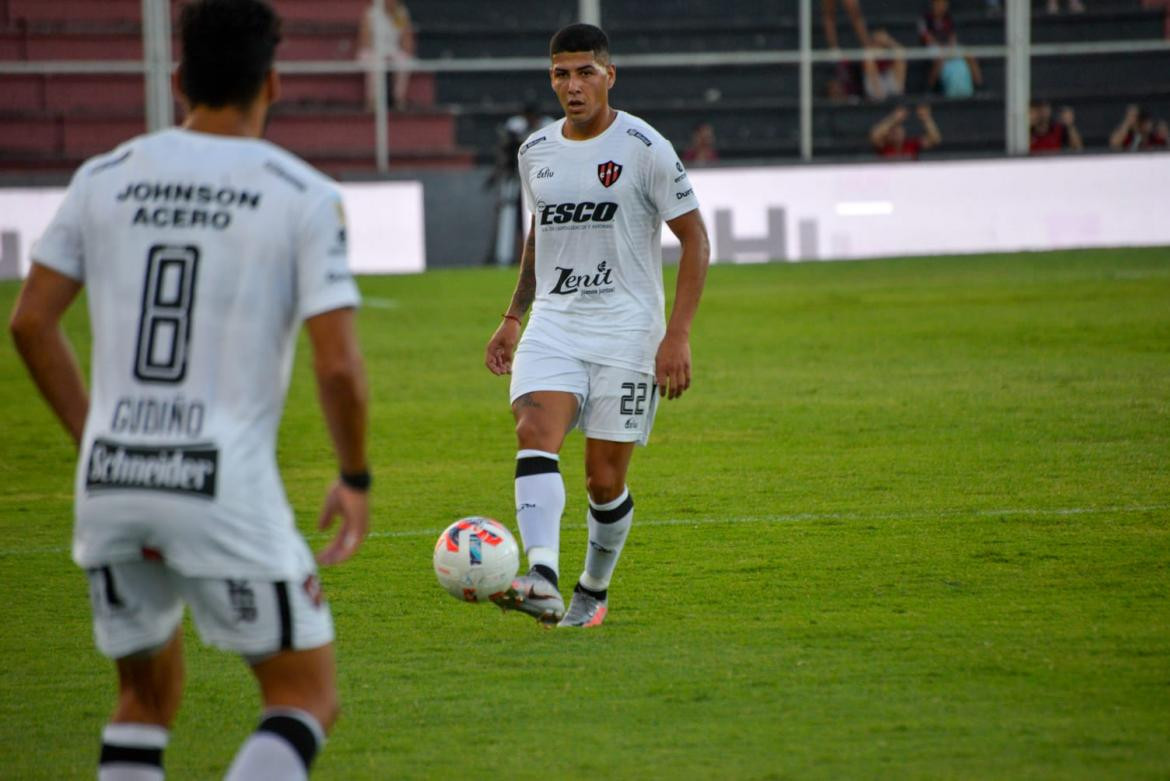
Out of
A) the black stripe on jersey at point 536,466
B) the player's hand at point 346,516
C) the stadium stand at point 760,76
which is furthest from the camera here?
the stadium stand at point 760,76

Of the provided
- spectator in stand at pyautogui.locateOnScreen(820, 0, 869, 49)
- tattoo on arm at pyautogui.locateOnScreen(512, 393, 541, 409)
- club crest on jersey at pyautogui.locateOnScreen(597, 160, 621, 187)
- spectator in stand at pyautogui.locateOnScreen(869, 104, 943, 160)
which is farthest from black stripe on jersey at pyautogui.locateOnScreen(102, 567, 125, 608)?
spectator in stand at pyautogui.locateOnScreen(820, 0, 869, 49)

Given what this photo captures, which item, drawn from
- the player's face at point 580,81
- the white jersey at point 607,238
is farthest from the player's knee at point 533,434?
the player's face at point 580,81

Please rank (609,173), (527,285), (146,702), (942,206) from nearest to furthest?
1. (146,702)
2. (609,173)
3. (527,285)
4. (942,206)

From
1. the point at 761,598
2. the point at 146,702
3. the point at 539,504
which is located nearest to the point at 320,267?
the point at 146,702

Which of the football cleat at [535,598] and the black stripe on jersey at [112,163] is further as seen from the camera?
the football cleat at [535,598]

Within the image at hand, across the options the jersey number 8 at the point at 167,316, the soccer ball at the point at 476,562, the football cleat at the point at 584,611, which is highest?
the jersey number 8 at the point at 167,316

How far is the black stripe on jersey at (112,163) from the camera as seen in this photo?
10.2 ft

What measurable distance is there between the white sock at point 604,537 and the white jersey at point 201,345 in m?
2.61

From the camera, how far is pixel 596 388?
5.64 meters

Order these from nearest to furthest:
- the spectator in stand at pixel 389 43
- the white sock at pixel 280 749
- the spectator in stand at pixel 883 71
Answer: the white sock at pixel 280 749
the spectator in stand at pixel 389 43
the spectator in stand at pixel 883 71

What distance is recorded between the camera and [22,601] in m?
6.10

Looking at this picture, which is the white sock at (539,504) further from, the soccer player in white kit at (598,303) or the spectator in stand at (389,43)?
the spectator in stand at (389,43)

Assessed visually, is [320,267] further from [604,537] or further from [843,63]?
[843,63]

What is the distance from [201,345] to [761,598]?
3.23 metres
